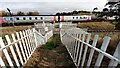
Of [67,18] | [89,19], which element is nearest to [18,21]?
[67,18]

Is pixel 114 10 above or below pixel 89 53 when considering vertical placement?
above

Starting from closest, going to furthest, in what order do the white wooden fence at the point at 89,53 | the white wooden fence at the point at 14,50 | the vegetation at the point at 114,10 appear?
the white wooden fence at the point at 89,53, the white wooden fence at the point at 14,50, the vegetation at the point at 114,10

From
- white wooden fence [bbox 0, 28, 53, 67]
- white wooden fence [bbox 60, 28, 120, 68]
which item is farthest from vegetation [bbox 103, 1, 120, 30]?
white wooden fence [bbox 0, 28, 53, 67]

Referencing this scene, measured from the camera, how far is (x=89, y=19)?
167 ft

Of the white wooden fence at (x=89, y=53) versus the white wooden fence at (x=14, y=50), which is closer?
the white wooden fence at (x=89, y=53)

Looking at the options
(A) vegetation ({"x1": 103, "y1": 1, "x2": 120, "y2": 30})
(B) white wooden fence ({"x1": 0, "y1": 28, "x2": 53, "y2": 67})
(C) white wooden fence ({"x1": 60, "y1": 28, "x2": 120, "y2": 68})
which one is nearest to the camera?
(C) white wooden fence ({"x1": 60, "y1": 28, "x2": 120, "y2": 68})

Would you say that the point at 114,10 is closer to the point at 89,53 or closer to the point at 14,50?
the point at 89,53

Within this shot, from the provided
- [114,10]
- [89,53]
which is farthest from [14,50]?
[114,10]

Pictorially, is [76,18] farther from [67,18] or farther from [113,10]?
[113,10]

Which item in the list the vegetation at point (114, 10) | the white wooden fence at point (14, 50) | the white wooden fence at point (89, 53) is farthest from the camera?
the vegetation at point (114, 10)

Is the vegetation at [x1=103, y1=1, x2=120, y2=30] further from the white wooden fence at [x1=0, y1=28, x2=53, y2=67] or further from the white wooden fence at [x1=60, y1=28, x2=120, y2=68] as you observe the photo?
the white wooden fence at [x1=0, y1=28, x2=53, y2=67]

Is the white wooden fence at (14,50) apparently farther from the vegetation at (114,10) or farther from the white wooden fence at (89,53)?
the vegetation at (114,10)

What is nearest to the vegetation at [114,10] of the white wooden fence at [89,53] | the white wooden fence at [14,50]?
the white wooden fence at [89,53]

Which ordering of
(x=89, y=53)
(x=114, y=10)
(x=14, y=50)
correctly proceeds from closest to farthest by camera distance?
(x=89, y=53) < (x=14, y=50) < (x=114, y=10)
